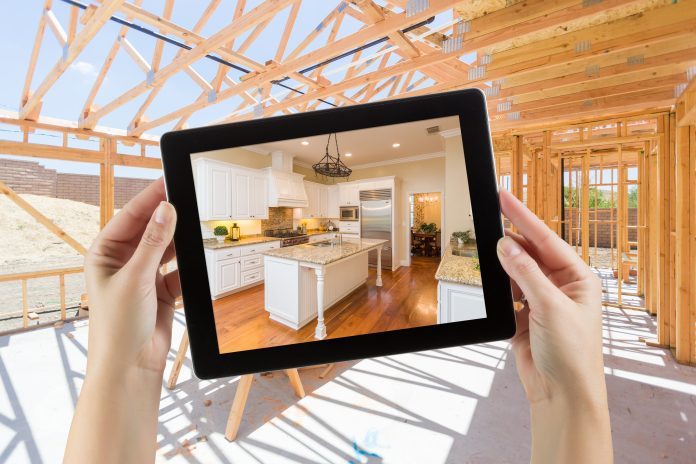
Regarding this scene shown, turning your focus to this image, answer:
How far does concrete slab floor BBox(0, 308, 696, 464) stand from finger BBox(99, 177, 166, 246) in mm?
1620

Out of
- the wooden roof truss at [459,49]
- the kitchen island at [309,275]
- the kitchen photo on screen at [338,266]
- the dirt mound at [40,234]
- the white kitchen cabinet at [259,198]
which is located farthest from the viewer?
the dirt mound at [40,234]

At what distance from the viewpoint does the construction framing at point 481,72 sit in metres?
1.67

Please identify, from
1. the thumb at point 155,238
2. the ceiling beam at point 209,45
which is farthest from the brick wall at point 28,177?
the thumb at point 155,238

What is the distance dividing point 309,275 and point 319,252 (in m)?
0.22

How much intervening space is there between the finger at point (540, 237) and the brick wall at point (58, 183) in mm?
4710

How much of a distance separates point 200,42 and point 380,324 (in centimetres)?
260

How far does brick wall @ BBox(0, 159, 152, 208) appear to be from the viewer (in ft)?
12.4

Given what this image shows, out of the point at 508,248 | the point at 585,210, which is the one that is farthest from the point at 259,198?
the point at 585,210

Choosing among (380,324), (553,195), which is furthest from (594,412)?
(553,195)

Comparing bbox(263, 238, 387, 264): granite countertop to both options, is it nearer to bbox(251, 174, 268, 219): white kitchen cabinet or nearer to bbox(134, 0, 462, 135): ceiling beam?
bbox(134, 0, 462, 135): ceiling beam

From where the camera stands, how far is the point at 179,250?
0.56 metres

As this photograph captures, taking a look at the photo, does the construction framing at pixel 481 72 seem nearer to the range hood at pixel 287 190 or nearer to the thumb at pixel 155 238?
the range hood at pixel 287 190

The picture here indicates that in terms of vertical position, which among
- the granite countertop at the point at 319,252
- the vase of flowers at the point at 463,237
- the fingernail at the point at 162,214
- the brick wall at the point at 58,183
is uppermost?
the brick wall at the point at 58,183

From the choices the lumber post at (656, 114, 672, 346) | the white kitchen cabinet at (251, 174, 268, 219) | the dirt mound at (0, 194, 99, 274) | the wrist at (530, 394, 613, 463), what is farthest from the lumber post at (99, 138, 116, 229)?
the lumber post at (656, 114, 672, 346)
